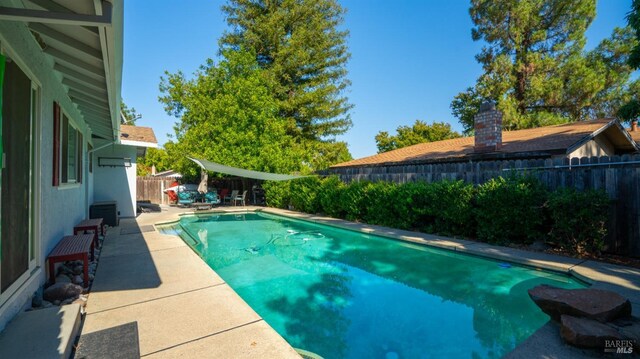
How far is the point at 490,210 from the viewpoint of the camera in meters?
6.93

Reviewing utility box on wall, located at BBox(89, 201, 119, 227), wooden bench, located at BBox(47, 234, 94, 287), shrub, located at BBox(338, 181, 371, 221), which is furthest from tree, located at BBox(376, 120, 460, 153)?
wooden bench, located at BBox(47, 234, 94, 287)

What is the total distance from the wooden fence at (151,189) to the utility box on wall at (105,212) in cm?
1120

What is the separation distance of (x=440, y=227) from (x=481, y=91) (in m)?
15.0

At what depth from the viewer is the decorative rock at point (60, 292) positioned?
3.38 m

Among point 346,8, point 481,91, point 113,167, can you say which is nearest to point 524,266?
point 113,167

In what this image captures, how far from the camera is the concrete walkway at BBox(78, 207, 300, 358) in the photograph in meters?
2.42

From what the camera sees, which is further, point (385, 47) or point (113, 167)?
point (385, 47)

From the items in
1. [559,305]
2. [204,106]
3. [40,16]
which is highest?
[204,106]

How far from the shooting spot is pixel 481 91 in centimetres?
1942

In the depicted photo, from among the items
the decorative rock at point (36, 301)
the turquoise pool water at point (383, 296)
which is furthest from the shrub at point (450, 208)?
the decorative rock at point (36, 301)

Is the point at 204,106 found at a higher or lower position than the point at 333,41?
lower

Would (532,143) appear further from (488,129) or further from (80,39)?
(80,39)

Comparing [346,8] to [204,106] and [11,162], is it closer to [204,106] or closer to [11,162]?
[204,106]

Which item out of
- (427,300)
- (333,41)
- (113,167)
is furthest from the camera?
(333,41)
